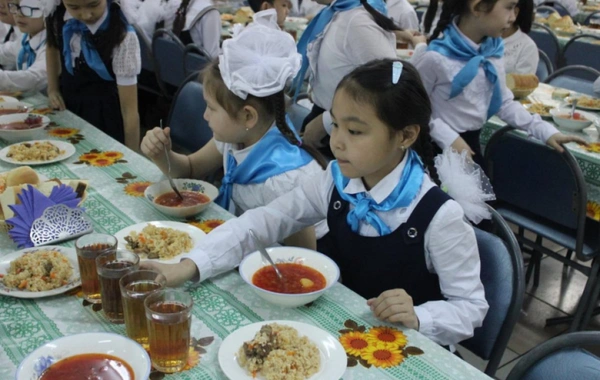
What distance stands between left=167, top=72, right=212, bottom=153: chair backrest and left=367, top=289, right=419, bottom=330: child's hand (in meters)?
1.30

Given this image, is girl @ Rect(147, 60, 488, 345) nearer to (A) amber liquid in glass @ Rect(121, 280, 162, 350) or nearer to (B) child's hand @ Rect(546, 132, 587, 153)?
(A) amber liquid in glass @ Rect(121, 280, 162, 350)

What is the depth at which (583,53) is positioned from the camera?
464 cm

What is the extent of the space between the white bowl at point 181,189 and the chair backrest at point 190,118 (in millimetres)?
599

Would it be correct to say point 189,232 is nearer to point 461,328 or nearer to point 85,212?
point 85,212

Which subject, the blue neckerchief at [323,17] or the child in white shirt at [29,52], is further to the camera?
the child in white shirt at [29,52]

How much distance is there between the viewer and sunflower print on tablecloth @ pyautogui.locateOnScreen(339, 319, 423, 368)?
38.4 inches

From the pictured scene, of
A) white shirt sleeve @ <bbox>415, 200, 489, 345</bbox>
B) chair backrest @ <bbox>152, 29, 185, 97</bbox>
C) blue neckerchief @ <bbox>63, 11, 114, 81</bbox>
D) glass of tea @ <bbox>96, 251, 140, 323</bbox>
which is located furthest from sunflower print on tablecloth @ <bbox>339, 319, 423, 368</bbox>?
chair backrest @ <bbox>152, 29, 185, 97</bbox>

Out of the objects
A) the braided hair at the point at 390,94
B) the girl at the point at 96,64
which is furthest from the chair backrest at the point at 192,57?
the braided hair at the point at 390,94

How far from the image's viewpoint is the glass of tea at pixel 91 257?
1.08 metres

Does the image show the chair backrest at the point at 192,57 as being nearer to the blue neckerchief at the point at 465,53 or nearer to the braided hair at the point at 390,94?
the blue neckerchief at the point at 465,53

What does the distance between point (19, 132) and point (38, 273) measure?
3.23ft

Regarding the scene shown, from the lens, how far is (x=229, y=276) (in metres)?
1.23

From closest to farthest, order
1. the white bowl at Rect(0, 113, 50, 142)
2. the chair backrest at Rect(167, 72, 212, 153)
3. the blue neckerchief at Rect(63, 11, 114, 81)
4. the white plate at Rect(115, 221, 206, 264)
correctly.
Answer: the white plate at Rect(115, 221, 206, 264) → the white bowl at Rect(0, 113, 50, 142) → the chair backrest at Rect(167, 72, 212, 153) → the blue neckerchief at Rect(63, 11, 114, 81)

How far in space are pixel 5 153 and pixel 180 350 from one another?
1177mm
